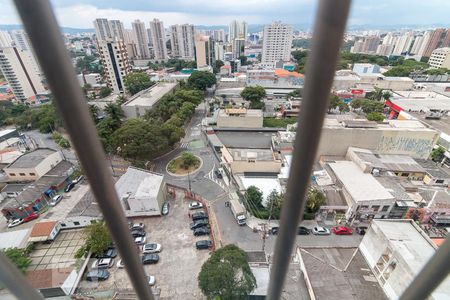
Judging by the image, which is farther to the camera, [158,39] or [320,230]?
[158,39]

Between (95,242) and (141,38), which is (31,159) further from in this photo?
(141,38)

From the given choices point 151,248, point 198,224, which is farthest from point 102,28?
point 151,248

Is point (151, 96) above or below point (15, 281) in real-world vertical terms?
below

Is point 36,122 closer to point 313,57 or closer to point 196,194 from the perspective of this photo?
point 196,194

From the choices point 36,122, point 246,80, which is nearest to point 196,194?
point 36,122

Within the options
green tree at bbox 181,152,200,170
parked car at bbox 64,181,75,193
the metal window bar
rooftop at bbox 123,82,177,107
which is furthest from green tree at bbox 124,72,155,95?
the metal window bar

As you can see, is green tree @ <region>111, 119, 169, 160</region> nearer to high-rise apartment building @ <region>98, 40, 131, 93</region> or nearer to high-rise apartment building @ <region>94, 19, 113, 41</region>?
high-rise apartment building @ <region>98, 40, 131, 93</region>

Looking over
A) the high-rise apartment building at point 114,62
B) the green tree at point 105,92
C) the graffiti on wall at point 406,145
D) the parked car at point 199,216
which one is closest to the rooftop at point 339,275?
the parked car at point 199,216
